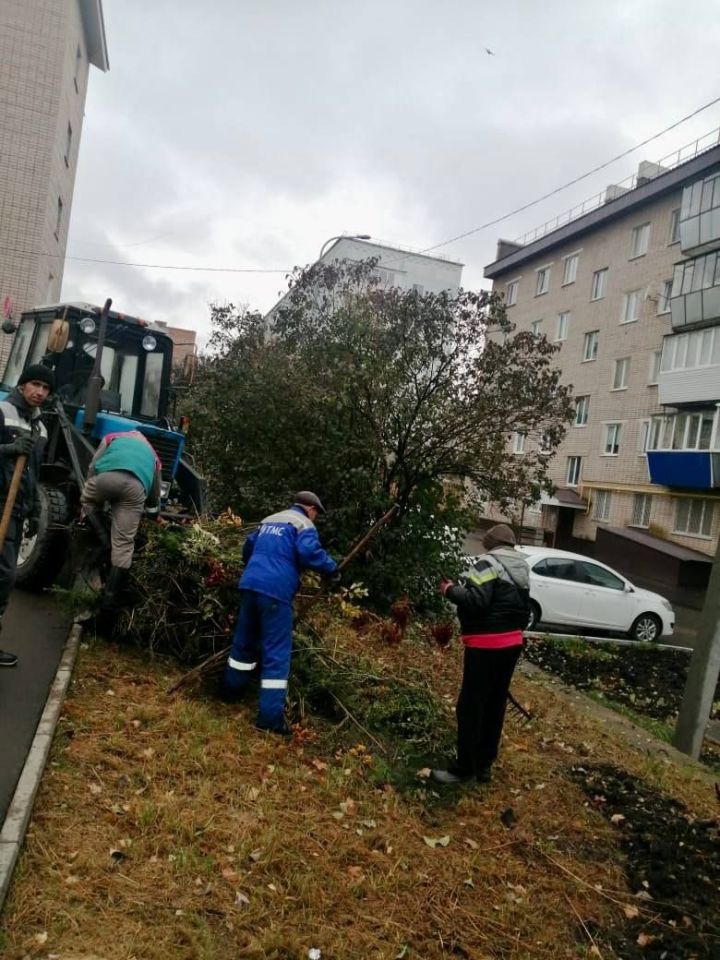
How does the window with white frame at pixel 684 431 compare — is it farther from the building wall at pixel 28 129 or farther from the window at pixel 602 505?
the building wall at pixel 28 129

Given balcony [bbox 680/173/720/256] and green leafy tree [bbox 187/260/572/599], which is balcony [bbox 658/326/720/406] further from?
green leafy tree [bbox 187/260/572/599]

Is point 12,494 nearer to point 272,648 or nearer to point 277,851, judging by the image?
point 272,648

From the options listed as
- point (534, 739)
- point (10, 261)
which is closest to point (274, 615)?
point (534, 739)

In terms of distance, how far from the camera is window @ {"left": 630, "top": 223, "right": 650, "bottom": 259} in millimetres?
30641

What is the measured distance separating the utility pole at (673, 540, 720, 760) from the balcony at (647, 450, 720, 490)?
18.5 metres

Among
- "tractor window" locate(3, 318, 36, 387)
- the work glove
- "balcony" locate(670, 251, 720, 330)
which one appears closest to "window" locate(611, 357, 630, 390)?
"balcony" locate(670, 251, 720, 330)

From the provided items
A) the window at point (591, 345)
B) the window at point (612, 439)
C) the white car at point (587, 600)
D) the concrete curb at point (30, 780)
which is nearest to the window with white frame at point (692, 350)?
the window at point (612, 439)

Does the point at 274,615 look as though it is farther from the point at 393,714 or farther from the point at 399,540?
the point at 399,540

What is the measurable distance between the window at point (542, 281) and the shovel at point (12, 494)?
3491 centimetres

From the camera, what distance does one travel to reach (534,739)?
6.29 metres

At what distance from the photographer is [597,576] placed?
556 inches

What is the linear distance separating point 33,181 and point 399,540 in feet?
50.8

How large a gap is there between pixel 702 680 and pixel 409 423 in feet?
14.6

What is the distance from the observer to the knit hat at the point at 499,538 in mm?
5336
